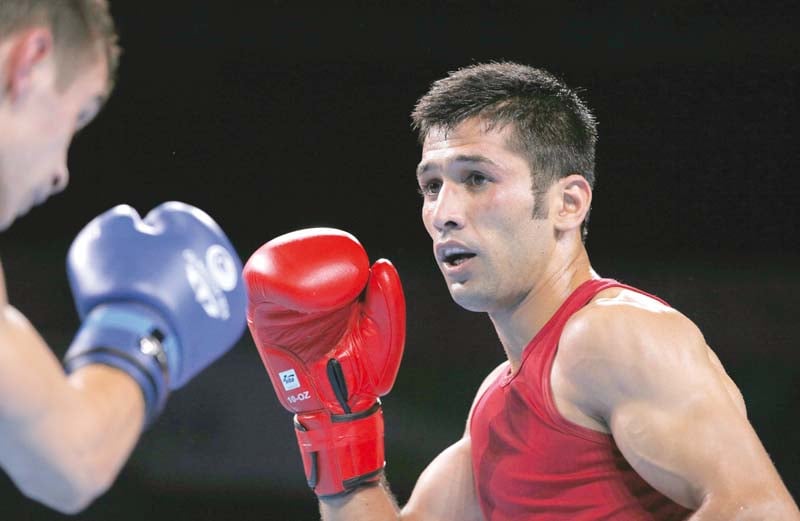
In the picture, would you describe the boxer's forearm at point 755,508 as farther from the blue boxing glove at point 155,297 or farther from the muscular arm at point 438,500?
the blue boxing glove at point 155,297

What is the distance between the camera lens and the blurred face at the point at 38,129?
132cm

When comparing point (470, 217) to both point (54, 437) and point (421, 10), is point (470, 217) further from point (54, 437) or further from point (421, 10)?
point (421, 10)

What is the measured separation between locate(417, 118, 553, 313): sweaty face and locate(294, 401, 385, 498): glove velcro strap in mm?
428

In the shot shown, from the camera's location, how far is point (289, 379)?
2.35 metres

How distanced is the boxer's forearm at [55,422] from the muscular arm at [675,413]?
35.1 inches

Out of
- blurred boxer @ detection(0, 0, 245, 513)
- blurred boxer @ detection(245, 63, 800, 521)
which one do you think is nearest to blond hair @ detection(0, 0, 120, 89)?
blurred boxer @ detection(0, 0, 245, 513)

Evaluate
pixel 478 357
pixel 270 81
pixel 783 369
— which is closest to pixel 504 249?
pixel 478 357

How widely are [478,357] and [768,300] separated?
4.20ft

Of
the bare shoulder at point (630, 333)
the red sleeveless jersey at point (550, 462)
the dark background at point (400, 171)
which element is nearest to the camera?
the bare shoulder at point (630, 333)

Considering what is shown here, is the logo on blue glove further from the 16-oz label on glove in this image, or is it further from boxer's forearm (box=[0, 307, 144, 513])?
the 16-oz label on glove

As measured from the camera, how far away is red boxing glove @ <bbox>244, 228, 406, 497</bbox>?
7.54ft

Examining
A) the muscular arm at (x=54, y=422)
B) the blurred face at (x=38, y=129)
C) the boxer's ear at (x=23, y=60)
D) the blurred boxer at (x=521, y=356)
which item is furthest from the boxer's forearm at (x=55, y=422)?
the blurred boxer at (x=521, y=356)

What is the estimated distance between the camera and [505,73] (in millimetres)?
2326

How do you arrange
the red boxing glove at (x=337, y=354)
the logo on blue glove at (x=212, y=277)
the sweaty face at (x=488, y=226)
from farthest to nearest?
the red boxing glove at (x=337, y=354), the sweaty face at (x=488, y=226), the logo on blue glove at (x=212, y=277)
